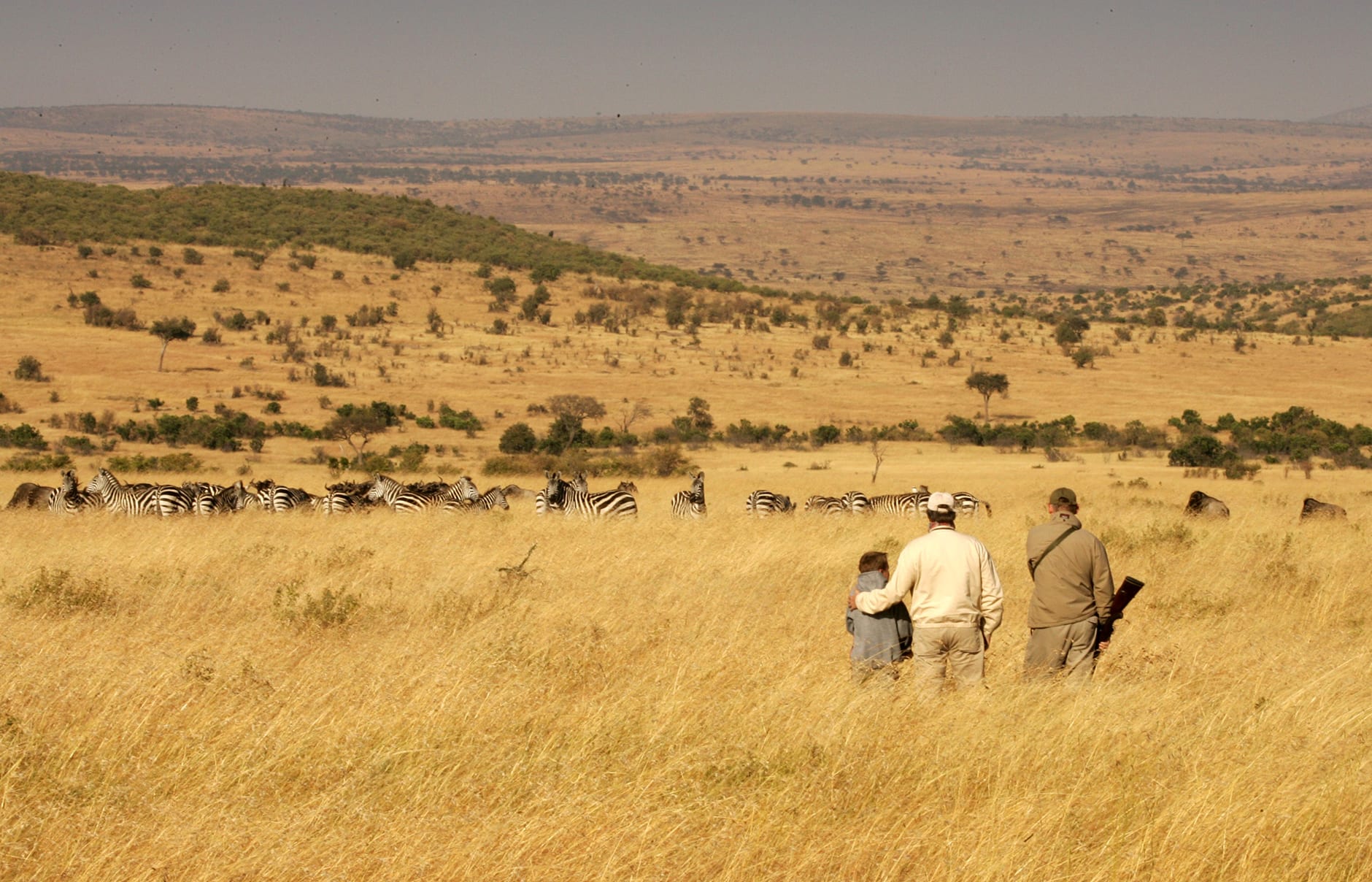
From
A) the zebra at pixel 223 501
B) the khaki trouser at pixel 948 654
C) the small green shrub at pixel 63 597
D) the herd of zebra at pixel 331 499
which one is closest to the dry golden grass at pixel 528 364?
the zebra at pixel 223 501

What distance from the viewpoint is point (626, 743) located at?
6.76 meters

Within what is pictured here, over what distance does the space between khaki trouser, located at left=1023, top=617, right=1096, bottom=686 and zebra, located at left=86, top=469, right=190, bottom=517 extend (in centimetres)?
1493

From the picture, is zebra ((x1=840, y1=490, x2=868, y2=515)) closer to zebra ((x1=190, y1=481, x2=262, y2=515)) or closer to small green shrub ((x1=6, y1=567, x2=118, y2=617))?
zebra ((x1=190, y1=481, x2=262, y2=515))

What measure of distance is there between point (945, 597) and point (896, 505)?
14509 mm

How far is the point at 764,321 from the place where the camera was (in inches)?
2785

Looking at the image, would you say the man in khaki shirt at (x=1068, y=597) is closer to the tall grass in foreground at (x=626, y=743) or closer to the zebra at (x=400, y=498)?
the tall grass in foreground at (x=626, y=743)

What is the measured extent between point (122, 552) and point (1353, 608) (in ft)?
43.6

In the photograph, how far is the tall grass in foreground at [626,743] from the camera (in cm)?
531

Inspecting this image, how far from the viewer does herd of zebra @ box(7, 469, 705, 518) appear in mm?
19312

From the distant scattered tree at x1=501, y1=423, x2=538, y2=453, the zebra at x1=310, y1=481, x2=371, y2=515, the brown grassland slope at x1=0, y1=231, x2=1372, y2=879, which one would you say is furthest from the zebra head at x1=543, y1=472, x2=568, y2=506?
the distant scattered tree at x1=501, y1=423, x2=538, y2=453

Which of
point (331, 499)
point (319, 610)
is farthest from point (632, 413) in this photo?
point (319, 610)

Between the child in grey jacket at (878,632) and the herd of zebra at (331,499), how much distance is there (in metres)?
11.5

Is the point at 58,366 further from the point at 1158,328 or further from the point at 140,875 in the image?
the point at 1158,328

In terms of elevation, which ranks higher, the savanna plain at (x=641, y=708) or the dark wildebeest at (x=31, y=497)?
the savanna plain at (x=641, y=708)
